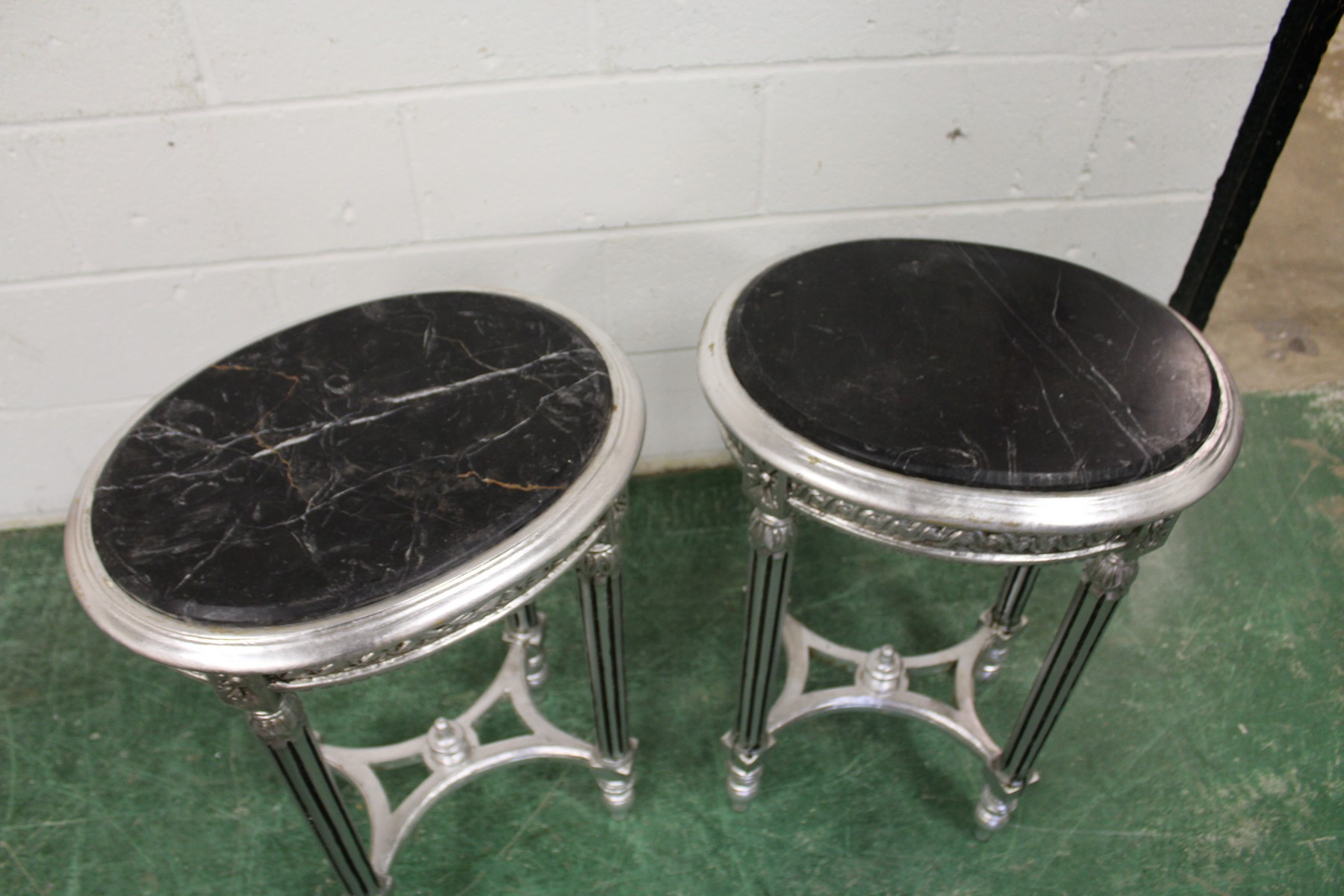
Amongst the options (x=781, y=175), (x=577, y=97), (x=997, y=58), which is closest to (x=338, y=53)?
(x=577, y=97)

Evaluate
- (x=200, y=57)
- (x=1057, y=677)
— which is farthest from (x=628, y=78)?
(x=1057, y=677)

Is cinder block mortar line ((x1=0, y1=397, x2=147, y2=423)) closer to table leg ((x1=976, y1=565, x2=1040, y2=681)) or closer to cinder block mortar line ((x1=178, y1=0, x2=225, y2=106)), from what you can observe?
cinder block mortar line ((x1=178, y1=0, x2=225, y2=106))

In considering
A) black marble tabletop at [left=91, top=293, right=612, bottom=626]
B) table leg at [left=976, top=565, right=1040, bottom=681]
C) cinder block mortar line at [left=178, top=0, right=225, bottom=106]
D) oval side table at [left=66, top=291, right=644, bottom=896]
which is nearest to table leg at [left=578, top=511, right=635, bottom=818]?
oval side table at [left=66, top=291, right=644, bottom=896]

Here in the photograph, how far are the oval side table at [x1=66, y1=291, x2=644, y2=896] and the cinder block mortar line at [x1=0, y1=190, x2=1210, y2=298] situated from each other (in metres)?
0.42

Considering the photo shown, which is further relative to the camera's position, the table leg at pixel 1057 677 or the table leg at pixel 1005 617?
the table leg at pixel 1005 617

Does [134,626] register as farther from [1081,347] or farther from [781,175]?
[781,175]

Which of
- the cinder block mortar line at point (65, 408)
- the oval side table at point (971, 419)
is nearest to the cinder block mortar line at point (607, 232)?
the cinder block mortar line at point (65, 408)

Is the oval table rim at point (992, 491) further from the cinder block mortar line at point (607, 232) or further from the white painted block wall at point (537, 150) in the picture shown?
the cinder block mortar line at point (607, 232)

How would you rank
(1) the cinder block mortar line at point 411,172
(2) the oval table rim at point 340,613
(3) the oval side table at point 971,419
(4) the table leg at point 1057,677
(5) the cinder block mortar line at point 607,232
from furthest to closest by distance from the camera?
(5) the cinder block mortar line at point 607,232
(1) the cinder block mortar line at point 411,172
(4) the table leg at point 1057,677
(3) the oval side table at point 971,419
(2) the oval table rim at point 340,613

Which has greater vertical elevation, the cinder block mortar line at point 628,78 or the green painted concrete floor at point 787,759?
the cinder block mortar line at point 628,78

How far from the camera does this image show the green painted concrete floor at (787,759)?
1.47m

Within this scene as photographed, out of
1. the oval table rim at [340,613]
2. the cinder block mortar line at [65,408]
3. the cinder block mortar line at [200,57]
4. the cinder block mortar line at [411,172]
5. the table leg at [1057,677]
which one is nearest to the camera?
the oval table rim at [340,613]

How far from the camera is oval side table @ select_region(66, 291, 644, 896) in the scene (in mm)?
913

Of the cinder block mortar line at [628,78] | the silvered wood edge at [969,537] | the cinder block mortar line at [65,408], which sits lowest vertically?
the cinder block mortar line at [65,408]
